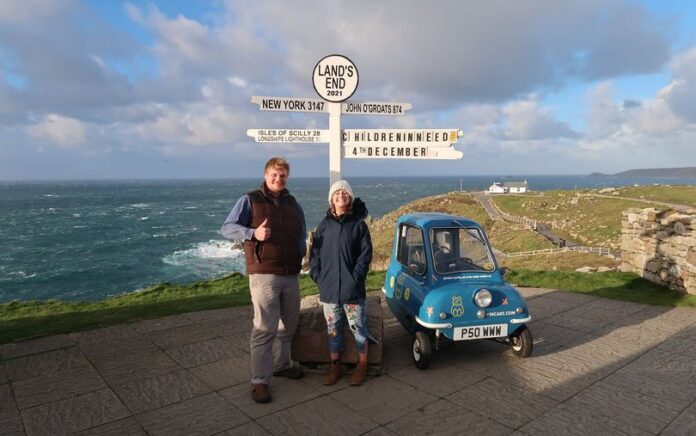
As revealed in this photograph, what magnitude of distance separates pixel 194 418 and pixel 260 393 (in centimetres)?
68

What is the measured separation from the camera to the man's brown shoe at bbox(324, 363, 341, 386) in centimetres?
507

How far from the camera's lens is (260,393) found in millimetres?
4637

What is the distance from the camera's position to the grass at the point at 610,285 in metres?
9.28

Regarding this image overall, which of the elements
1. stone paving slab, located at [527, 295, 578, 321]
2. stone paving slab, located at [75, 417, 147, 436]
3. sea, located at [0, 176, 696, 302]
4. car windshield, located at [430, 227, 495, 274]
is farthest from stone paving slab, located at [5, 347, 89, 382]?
sea, located at [0, 176, 696, 302]

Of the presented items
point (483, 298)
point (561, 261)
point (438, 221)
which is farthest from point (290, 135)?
point (561, 261)

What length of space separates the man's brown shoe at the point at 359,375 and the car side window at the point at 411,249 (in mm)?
1552

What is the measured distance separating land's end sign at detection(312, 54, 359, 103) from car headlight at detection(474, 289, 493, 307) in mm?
4175

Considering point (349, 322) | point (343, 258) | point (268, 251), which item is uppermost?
point (268, 251)

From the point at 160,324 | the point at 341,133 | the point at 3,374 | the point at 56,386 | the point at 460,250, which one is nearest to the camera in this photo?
the point at 56,386

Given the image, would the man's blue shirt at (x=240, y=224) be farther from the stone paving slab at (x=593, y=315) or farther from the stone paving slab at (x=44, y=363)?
the stone paving slab at (x=593, y=315)

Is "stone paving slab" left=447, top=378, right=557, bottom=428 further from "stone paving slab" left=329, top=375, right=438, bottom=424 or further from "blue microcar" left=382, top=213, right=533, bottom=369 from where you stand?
"blue microcar" left=382, top=213, right=533, bottom=369

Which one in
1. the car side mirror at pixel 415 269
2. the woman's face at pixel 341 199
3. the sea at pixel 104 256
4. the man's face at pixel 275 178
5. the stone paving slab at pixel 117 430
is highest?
the man's face at pixel 275 178

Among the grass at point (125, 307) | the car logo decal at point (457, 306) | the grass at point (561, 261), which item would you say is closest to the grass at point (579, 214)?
the grass at point (561, 261)

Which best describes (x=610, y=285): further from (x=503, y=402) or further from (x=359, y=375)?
(x=359, y=375)
